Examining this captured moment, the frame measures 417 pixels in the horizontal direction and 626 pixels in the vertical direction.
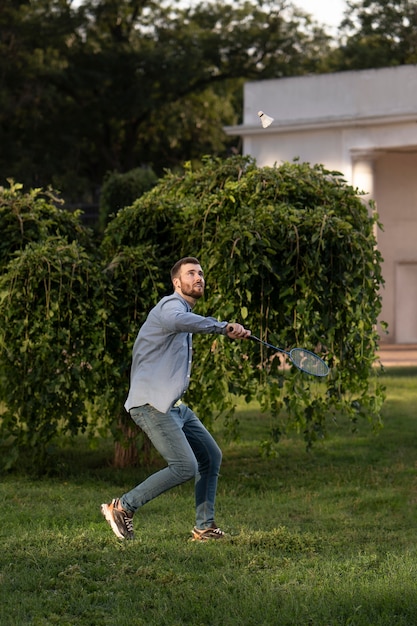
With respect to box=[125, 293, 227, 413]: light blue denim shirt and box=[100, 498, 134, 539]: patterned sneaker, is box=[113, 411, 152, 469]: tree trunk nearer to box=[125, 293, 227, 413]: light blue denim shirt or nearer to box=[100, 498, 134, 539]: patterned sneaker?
box=[100, 498, 134, 539]: patterned sneaker

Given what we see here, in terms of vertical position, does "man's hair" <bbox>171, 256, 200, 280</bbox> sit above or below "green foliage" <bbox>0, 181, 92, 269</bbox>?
below

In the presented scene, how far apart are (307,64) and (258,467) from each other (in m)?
31.8

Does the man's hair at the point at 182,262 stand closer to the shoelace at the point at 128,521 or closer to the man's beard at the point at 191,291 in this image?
the man's beard at the point at 191,291

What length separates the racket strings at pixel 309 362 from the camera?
6.98 meters

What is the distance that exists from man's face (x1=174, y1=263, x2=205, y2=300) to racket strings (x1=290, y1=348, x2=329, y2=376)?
0.80 m

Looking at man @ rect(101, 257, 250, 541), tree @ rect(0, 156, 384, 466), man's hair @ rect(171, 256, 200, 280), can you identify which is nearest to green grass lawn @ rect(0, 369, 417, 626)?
man @ rect(101, 257, 250, 541)

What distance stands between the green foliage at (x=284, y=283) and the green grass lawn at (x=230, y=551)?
83 cm

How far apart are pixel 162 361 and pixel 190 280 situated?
19.2 inches

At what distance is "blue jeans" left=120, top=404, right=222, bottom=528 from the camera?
642cm

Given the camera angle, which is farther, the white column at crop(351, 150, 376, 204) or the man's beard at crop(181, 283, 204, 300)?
the white column at crop(351, 150, 376, 204)

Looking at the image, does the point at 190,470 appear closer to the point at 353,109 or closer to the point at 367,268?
the point at 367,268

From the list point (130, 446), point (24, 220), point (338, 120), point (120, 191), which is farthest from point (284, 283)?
point (338, 120)

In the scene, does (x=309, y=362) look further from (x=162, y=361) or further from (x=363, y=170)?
(x=363, y=170)

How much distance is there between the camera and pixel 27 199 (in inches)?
371
